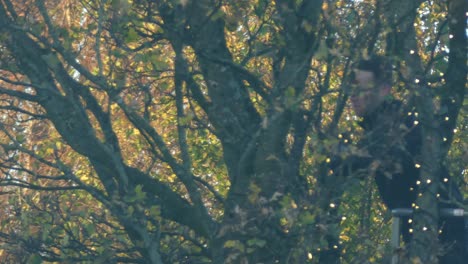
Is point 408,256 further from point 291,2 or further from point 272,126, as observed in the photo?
point 291,2

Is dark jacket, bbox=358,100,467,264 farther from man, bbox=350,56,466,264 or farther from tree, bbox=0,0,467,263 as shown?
tree, bbox=0,0,467,263

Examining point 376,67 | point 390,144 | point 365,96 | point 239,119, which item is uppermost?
point 239,119

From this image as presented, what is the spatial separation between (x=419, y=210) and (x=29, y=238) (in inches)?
135

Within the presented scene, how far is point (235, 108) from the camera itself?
26.5ft

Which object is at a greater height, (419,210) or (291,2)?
(291,2)

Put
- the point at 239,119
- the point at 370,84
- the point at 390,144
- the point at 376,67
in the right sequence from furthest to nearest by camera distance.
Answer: the point at 239,119
the point at 376,67
the point at 370,84
the point at 390,144

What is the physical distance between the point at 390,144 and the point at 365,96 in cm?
41

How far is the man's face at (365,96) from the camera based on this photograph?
6.52 meters

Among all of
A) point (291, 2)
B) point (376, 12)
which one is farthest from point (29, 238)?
point (376, 12)

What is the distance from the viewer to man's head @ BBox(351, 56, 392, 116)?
6.53 metres

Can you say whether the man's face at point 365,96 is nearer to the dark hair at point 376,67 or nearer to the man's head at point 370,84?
the man's head at point 370,84

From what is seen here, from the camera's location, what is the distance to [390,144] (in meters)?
6.31

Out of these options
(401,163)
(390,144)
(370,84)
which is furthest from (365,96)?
(401,163)

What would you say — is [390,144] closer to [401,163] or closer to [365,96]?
[365,96]
